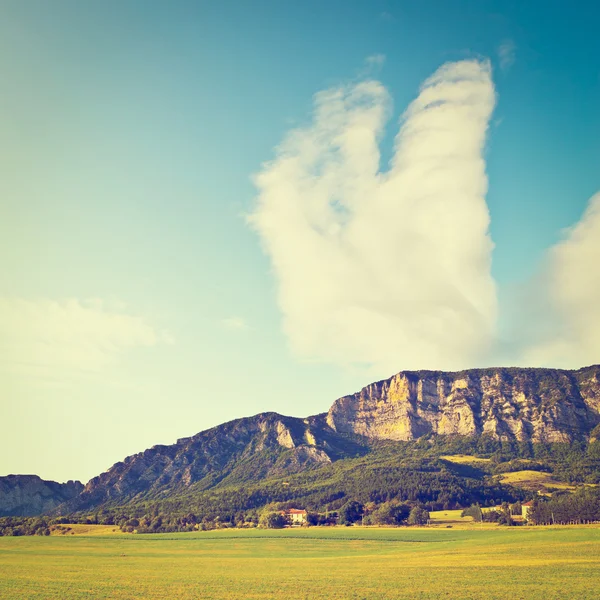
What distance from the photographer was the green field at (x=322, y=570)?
58.0 metres

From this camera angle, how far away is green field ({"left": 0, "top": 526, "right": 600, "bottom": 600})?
58000 mm

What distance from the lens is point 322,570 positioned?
256 feet

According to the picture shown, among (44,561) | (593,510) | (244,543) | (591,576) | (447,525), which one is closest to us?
(591,576)

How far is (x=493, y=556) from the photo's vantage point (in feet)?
293

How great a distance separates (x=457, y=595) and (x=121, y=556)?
81.9 m

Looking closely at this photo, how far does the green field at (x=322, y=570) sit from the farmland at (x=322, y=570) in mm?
122

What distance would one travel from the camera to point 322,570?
7812 centimetres

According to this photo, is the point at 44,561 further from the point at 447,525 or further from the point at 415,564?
the point at 447,525

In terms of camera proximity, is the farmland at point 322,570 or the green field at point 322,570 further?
the farmland at point 322,570

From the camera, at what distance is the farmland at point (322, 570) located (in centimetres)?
5812

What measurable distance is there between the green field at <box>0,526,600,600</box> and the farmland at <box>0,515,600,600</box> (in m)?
0.12

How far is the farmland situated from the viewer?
58125mm

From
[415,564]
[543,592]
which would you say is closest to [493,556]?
[415,564]

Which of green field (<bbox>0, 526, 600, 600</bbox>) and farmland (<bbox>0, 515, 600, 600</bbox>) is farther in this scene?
farmland (<bbox>0, 515, 600, 600</bbox>)
